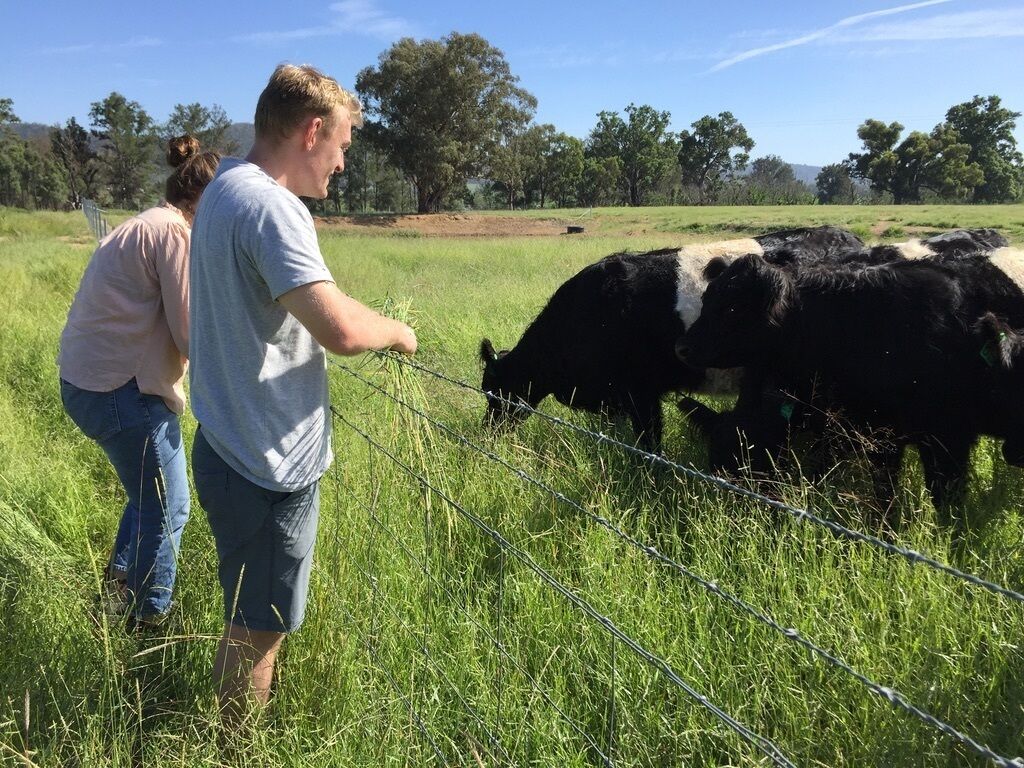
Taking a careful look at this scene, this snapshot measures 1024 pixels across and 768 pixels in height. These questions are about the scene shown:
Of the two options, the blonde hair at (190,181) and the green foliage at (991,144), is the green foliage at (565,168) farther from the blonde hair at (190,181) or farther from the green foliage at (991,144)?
the blonde hair at (190,181)

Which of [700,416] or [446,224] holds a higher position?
[446,224]

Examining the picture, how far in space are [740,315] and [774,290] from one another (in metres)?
0.26

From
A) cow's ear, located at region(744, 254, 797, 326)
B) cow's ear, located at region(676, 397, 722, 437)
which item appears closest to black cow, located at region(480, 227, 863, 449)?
cow's ear, located at region(676, 397, 722, 437)

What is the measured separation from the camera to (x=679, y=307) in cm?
538

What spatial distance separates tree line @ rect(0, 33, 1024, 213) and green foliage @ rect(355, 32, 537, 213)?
9 cm

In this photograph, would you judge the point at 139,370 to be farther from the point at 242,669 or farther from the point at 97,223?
the point at 97,223

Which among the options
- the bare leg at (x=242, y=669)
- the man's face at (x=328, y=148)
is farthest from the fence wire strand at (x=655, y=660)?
the man's face at (x=328, y=148)

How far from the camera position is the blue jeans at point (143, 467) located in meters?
2.87

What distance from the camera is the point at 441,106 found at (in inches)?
1877

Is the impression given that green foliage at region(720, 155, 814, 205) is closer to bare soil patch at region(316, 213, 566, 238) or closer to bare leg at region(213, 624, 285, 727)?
bare soil patch at region(316, 213, 566, 238)

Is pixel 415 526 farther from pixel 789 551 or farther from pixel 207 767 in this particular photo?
pixel 789 551

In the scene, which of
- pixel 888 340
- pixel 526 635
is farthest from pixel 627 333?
pixel 526 635

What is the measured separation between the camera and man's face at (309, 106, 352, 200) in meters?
2.12

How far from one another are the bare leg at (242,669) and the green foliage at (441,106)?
4839 centimetres
